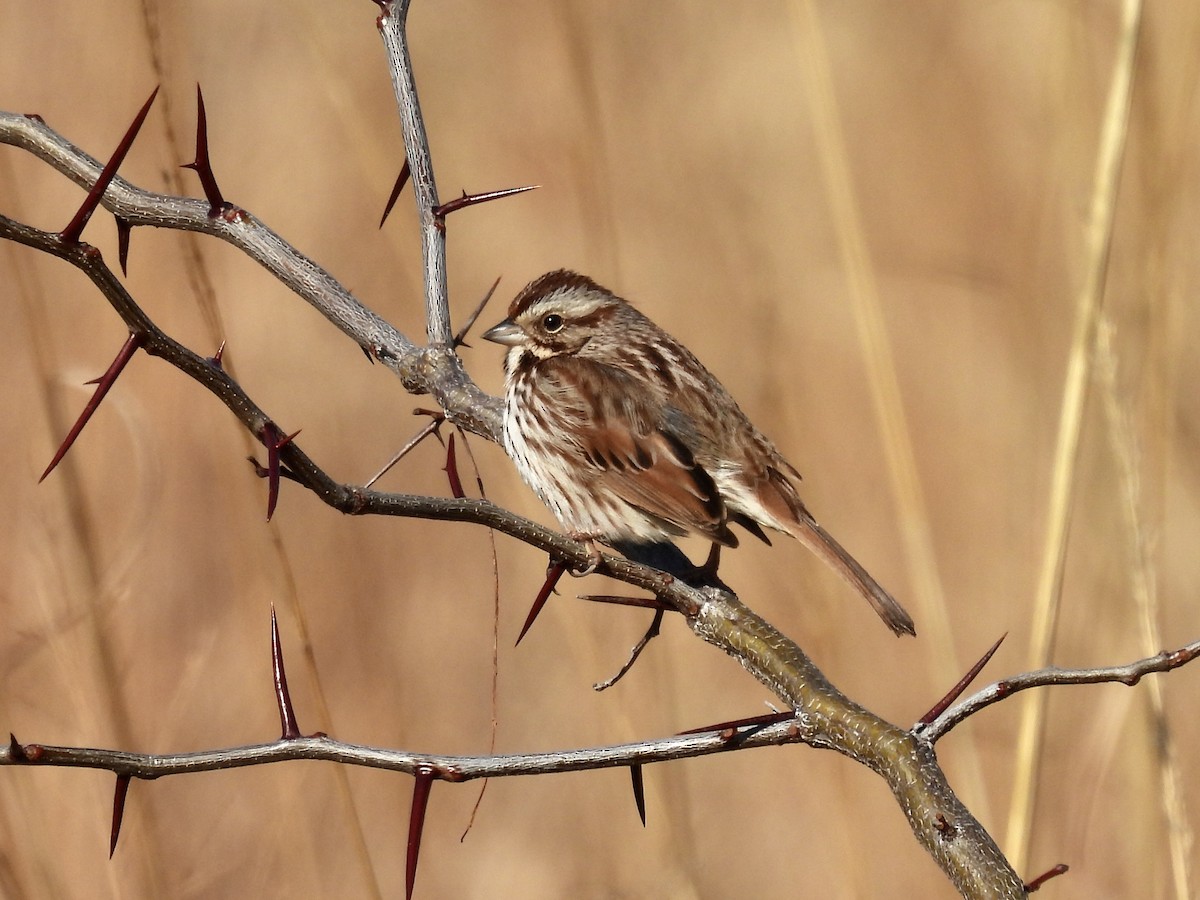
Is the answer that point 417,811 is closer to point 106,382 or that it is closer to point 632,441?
point 106,382

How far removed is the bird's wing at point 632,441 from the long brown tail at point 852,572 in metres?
0.20

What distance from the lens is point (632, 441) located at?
3.32 metres

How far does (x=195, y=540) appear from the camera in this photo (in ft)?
17.3

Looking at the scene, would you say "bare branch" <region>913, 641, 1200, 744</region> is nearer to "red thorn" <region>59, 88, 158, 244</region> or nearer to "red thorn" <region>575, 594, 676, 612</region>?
"red thorn" <region>575, 594, 676, 612</region>

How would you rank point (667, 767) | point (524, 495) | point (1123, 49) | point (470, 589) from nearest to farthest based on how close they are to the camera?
point (1123, 49)
point (667, 767)
point (524, 495)
point (470, 589)

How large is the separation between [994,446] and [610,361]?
2598mm


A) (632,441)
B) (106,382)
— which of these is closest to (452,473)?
(106,382)

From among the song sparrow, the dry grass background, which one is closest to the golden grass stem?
the dry grass background

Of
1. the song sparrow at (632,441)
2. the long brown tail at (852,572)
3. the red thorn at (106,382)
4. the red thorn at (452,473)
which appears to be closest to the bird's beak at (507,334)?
the song sparrow at (632,441)

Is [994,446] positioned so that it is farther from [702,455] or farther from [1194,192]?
[702,455]

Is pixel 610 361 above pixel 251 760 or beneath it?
above

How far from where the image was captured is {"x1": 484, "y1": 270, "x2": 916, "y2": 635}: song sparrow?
312 cm

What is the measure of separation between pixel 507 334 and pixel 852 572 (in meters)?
1.19

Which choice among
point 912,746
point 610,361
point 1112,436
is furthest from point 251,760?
point 610,361
